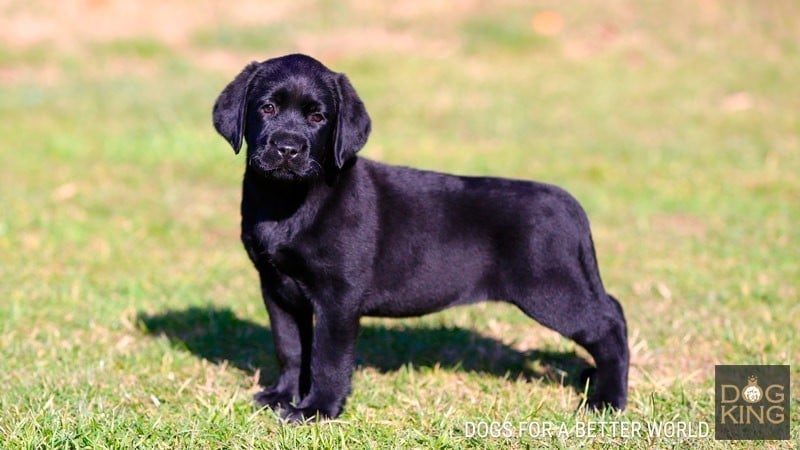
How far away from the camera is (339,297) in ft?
14.5

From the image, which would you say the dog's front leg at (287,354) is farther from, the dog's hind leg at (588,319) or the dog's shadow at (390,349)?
the dog's hind leg at (588,319)

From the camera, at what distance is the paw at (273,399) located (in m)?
4.70

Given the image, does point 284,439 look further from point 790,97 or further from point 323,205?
point 790,97

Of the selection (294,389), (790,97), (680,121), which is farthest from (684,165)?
(294,389)

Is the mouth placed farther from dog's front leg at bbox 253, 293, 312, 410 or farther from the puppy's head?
dog's front leg at bbox 253, 293, 312, 410

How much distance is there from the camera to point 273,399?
4.77 m

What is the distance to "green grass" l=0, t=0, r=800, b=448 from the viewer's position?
473 centimetres

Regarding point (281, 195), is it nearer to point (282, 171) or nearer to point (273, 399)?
point (282, 171)

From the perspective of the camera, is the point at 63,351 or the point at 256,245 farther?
the point at 63,351

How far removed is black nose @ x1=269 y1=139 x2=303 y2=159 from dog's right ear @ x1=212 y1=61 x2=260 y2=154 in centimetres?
A: 35

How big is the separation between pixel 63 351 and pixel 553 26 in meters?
12.9

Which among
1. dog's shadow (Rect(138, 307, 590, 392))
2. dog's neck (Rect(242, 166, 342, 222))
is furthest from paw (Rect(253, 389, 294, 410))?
dog's neck (Rect(242, 166, 342, 222))

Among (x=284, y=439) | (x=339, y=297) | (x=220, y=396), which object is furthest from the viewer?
(x=220, y=396)

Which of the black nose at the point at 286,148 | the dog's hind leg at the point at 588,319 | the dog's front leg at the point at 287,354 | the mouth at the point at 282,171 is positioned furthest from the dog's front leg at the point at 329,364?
the dog's hind leg at the point at 588,319
